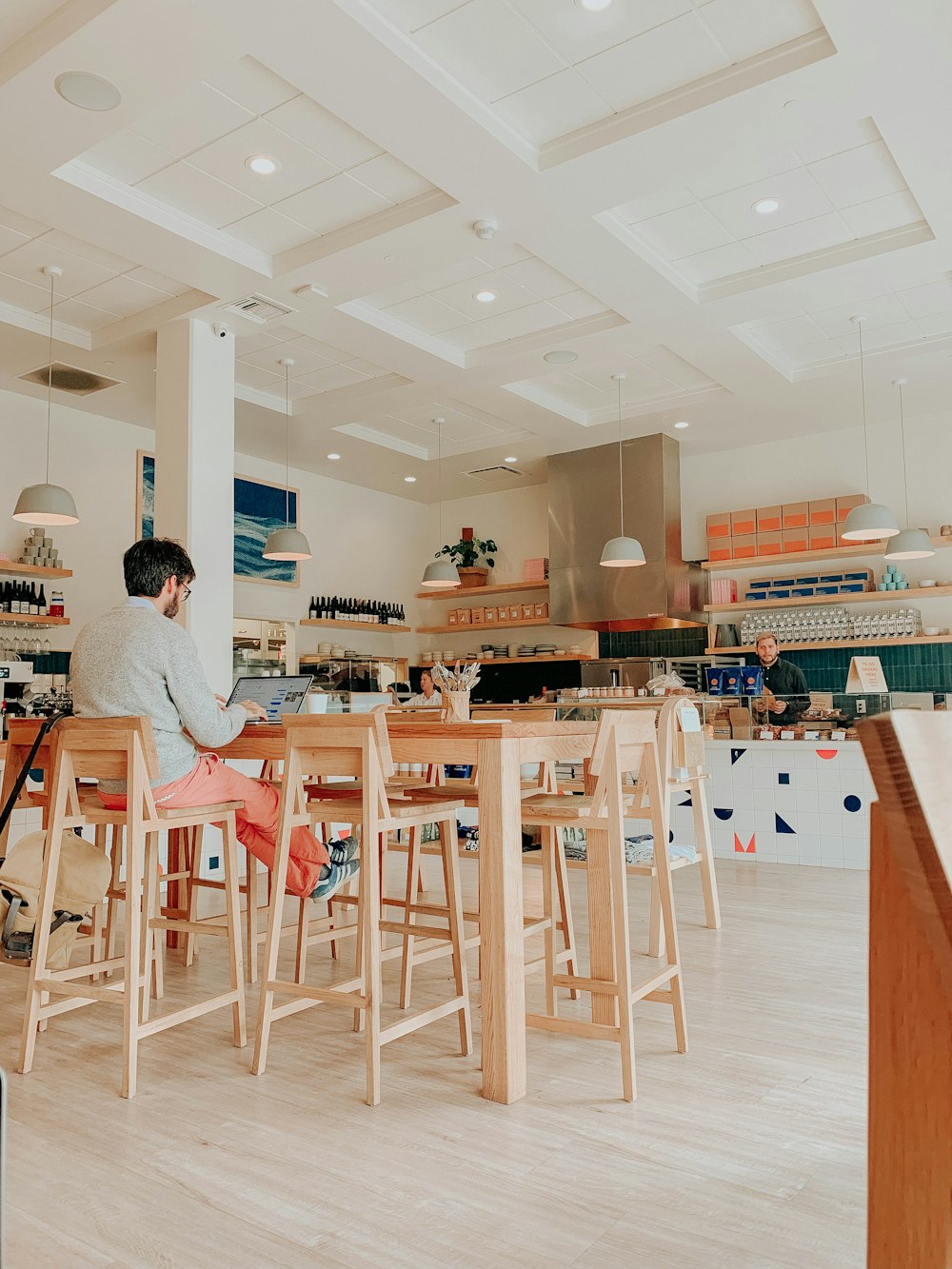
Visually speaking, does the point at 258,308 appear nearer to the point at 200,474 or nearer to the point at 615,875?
the point at 200,474

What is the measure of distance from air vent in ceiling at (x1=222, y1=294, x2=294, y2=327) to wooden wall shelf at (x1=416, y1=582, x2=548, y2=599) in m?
4.52

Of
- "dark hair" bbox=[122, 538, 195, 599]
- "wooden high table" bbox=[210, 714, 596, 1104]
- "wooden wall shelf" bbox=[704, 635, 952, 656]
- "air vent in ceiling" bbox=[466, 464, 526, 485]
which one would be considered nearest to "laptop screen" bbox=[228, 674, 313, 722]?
"dark hair" bbox=[122, 538, 195, 599]

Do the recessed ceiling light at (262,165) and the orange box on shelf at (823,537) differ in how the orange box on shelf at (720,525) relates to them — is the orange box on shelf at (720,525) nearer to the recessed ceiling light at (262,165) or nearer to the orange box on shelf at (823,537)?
the orange box on shelf at (823,537)

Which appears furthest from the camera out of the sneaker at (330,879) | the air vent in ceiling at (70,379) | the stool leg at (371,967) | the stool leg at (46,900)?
the air vent in ceiling at (70,379)

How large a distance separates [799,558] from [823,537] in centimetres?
27

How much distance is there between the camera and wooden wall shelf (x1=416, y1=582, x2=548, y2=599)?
9898 millimetres

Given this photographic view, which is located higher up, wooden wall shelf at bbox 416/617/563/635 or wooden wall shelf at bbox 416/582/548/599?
wooden wall shelf at bbox 416/582/548/599

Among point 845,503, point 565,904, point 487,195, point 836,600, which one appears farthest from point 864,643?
point 565,904

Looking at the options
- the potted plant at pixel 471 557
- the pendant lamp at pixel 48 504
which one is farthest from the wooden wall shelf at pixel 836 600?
the pendant lamp at pixel 48 504

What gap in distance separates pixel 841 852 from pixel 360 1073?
3.98m

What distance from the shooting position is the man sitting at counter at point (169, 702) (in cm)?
286

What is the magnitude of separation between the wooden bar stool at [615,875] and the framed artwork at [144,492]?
594 cm

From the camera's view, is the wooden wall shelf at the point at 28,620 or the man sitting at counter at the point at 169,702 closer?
the man sitting at counter at the point at 169,702

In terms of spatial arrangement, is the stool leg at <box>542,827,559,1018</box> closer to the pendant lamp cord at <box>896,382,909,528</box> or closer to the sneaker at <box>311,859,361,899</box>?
the sneaker at <box>311,859,361,899</box>
